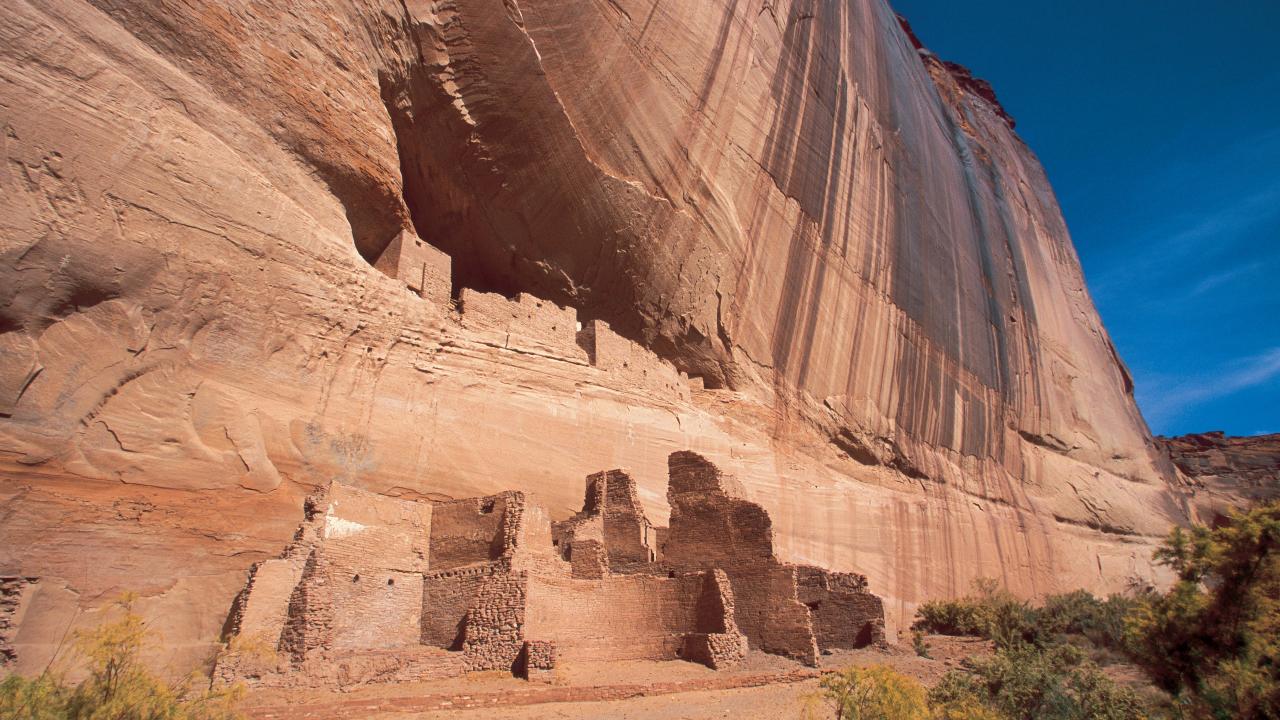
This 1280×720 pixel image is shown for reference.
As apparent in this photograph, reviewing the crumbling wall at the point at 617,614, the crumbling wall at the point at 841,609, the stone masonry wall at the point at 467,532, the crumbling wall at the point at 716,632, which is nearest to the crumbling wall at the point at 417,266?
the stone masonry wall at the point at 467,532

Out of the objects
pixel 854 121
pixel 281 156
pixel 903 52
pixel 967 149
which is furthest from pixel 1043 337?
pixel 281 156

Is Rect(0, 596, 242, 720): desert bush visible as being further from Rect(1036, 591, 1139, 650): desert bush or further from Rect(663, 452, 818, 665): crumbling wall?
Rect(1036, 591, 1139, 650): desert bush

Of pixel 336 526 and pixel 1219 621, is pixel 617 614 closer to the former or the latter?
pixel 336 526

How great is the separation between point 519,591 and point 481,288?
1033cm

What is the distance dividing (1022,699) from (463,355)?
9859 mm

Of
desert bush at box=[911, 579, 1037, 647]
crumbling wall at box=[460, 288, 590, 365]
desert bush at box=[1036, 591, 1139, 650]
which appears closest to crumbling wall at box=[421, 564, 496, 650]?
crumbling wall at box=[460, 288, 590, 365]

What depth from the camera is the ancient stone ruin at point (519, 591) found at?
9695 millimetres

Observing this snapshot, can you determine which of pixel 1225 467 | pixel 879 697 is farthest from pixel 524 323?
pixel 1225 467

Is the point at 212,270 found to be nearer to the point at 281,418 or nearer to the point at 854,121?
the point at 281,418

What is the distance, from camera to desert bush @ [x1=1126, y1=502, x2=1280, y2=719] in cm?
873

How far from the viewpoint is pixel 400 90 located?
15734mm

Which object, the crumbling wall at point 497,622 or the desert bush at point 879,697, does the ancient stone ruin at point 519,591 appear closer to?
the crumbling wall at point 497,622

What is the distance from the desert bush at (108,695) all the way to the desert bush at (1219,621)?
31.1ft

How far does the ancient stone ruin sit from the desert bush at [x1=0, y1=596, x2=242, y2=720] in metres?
2.49
